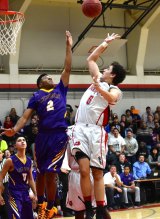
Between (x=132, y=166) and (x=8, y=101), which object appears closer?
(x=132, y=166)

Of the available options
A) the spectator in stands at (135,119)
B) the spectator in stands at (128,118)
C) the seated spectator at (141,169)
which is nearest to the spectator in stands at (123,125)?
the spectator in stands at (128,118)

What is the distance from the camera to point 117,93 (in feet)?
19.9

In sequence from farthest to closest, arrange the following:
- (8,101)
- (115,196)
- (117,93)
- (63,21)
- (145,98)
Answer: (145,98), (63,21), (8,101), (115,196), (117,93)

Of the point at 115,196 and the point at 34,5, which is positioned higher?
the point at 34,5

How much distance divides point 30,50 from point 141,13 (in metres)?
5.19

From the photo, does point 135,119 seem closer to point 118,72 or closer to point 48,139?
point 118,72

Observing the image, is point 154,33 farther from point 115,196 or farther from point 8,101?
point 115,196

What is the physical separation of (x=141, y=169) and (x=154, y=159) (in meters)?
1.45

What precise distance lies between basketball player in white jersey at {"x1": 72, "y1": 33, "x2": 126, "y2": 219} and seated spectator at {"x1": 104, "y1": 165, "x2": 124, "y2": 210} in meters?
7.78

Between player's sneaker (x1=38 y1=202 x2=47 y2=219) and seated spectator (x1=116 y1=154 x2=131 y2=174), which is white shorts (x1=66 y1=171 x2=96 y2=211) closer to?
player's sneaker (x1=38 y1=202 x2=47 y2=219)

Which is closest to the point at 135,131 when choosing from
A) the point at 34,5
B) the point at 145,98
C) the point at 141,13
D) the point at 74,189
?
the point at 145,98

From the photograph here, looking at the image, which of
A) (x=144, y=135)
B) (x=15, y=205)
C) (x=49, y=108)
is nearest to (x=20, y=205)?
(x=15, y=205)

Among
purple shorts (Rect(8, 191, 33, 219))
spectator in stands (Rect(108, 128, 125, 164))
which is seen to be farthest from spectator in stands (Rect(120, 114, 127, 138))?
purple shorts (Rect(8, 191, 33, 219))

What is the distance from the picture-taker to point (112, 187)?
13766 mm
